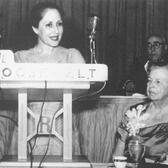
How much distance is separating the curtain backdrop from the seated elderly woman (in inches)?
38.7

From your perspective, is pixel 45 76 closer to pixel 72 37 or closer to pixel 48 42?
pixel 48 42

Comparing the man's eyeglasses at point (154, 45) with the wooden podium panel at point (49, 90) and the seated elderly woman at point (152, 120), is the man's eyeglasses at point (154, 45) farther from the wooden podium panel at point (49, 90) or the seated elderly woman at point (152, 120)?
the wooden podium panel at point (49, 90)

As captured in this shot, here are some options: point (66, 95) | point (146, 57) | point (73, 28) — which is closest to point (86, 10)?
point (73, 28)

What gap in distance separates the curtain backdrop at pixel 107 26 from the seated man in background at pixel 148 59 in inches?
10.9

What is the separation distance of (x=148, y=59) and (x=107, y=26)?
57 centimetres

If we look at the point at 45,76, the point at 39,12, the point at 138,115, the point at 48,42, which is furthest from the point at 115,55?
the point at 45,76

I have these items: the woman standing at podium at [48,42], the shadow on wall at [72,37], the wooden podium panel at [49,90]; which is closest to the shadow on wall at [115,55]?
the shadow on wall at [72,37]

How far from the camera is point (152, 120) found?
2.49 m

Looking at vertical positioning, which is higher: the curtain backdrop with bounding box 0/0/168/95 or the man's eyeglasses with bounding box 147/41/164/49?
the curtain backdrop with bounding box 0/0/168/95

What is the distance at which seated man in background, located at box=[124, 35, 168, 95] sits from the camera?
10.3 feet

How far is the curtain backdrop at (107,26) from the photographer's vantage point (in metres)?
3.62

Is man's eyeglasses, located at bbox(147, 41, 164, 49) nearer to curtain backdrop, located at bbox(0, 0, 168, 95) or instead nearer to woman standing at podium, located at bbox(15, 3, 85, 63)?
curtain backdrop, located at bbox(0, 0, 168, 95)

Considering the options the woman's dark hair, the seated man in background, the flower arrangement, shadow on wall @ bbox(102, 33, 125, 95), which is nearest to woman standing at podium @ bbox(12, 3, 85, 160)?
the woman's dark hair

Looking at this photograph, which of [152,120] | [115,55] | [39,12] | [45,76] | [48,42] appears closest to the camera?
[45,76]
